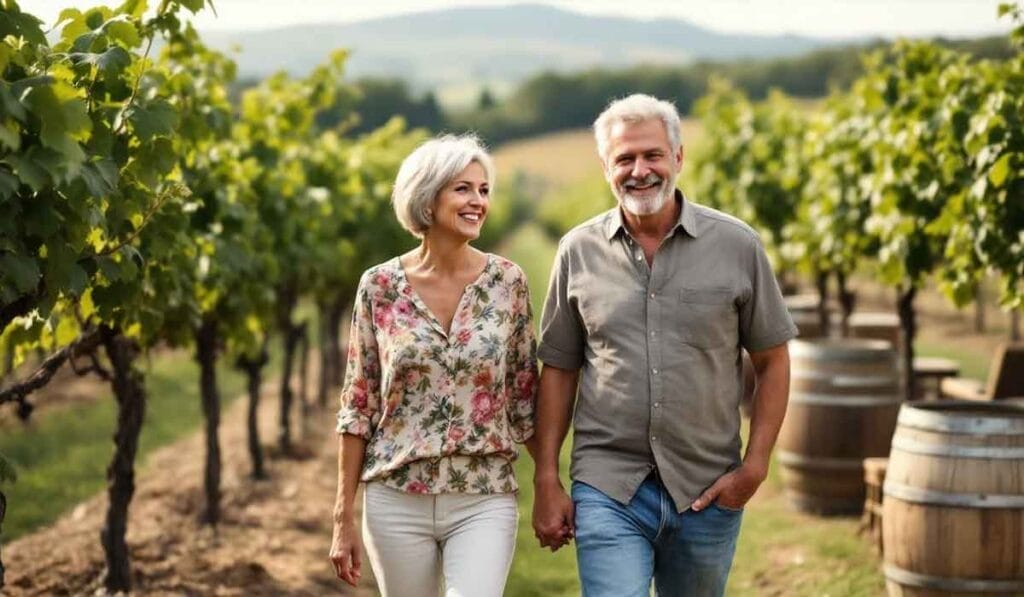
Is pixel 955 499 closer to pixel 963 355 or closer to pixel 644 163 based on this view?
pixel 644 163

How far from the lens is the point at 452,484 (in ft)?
14.2

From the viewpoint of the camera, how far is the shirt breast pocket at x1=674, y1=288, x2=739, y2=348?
4.48m

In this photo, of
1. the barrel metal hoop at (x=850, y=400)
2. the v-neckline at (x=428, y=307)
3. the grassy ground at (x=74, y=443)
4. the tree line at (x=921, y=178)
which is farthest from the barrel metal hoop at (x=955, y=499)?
the grassy ground at (x=74, y=443)

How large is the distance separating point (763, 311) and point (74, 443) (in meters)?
11.0

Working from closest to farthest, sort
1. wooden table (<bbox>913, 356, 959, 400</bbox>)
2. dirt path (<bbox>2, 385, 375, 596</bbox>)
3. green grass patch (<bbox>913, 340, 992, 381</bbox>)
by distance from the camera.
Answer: dirt path (<bbox>2, 385, 375, 596</bbox>)
wooden table (<bbox>913, 356, 959, 400</bbox>)
green grass patch (<bbox>913, 340, 992, 381</bbox>)

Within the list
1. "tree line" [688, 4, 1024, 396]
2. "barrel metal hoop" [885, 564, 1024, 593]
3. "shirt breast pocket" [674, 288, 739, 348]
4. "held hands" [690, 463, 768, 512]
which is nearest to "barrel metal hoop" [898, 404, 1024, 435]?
"barrel metal hoop" [885, 564, 1024, 593]

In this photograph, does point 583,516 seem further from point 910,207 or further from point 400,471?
point 910,207

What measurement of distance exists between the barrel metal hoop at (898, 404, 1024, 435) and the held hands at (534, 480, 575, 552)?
2.28 m

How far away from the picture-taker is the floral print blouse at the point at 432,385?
435cm

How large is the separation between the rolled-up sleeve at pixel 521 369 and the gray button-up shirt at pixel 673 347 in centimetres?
11

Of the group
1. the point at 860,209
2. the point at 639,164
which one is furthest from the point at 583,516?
the point at 860,209

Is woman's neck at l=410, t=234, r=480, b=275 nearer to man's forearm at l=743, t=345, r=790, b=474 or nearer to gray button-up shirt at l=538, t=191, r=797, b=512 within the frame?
gray button-up shirt at l=538, t=191, r=797, b=512

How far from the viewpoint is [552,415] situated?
15.0ft

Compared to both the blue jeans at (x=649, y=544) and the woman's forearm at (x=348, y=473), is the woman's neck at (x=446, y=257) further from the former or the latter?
the blue jeans at (x=649, y=544)
